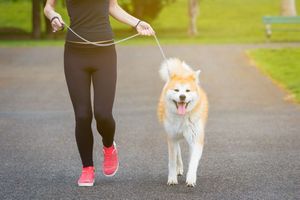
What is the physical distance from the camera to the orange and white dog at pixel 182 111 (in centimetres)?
756

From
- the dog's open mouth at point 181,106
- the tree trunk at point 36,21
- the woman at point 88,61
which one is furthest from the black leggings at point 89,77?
the tree trunk at point 36,21

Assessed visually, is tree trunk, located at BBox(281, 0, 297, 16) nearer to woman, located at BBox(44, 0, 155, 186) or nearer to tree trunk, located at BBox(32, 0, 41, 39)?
tree trunk, located at BBox(32, 0, 41, 39)

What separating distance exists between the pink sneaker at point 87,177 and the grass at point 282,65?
8045 mm

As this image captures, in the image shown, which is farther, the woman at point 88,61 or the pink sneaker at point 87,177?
the pink sneaker at point 87,177

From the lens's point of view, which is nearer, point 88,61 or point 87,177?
point 88,61

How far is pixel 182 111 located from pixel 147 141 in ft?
11.2

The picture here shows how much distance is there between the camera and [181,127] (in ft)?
25.8

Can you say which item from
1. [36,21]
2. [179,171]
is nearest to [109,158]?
[179,171]

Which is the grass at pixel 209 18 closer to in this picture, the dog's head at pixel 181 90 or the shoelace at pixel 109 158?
the shoelace at pixel 109 158

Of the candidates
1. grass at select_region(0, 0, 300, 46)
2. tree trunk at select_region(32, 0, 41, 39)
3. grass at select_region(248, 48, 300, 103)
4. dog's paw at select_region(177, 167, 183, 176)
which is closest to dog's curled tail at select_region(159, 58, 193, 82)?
dog's paw at select_region(177, 167, 183, 176)

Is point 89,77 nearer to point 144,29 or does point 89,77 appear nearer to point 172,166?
point 144,29

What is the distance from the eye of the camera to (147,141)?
433 inches

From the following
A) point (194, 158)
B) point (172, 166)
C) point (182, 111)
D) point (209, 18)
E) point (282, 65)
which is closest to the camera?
point (182, 111)

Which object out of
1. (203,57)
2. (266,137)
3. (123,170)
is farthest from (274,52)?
(123,170)
